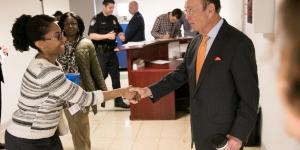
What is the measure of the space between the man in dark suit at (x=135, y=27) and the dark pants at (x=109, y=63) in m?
0.56

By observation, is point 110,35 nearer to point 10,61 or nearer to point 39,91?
point 10,61

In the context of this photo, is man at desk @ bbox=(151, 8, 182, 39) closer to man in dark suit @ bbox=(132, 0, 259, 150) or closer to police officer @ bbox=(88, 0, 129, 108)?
police officer @ bbox=(88, 0, 129, 108)

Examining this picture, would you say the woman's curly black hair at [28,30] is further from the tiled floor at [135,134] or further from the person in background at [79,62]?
the tiled floor at [135,134]

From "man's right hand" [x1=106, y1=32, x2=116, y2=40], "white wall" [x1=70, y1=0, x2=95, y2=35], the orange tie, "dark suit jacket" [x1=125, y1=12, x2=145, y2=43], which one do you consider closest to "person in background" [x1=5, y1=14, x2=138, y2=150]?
the orange tie

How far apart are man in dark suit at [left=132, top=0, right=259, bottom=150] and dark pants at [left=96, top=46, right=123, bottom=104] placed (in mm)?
3456

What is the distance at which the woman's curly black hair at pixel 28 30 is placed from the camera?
2041mm

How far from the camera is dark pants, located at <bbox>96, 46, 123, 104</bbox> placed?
537 centimetres

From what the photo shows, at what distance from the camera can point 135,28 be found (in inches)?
229

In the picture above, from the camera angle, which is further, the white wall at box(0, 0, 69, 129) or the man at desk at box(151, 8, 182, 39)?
the man at desk at box(151, 8, 182, 39)

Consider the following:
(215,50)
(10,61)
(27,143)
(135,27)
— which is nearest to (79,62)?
(27,143)

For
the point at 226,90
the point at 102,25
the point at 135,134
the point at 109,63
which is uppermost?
the point at 102,25

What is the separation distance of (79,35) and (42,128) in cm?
122

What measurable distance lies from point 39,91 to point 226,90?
1036 millimetres

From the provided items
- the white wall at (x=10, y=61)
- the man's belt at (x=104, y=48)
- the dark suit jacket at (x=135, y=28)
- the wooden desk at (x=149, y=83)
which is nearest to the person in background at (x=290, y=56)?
the wooden desk at (x=149, y=83)
